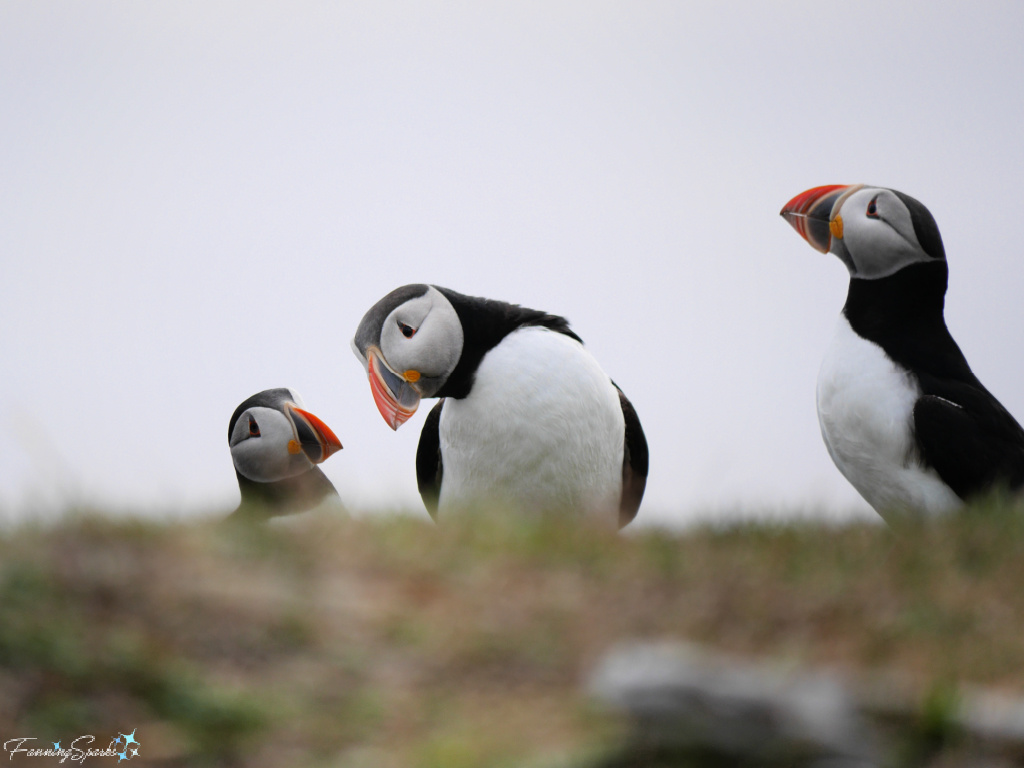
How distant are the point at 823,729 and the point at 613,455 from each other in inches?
173

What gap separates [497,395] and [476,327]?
541 millimetres

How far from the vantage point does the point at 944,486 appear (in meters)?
6.67

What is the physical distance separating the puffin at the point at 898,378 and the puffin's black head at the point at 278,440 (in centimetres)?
398

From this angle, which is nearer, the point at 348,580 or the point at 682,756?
the point at 682,756

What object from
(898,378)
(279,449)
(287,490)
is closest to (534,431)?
(898,378)

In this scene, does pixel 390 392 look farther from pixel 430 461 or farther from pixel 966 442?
pixel 966 442

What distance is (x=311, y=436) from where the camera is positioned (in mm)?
8656

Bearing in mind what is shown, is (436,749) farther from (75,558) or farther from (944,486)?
(944,486)

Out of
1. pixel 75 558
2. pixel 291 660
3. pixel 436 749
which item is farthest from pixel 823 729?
pixel 75 558

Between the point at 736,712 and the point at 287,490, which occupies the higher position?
the point at 287,490

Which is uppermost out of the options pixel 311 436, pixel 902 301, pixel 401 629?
pixel 311 436

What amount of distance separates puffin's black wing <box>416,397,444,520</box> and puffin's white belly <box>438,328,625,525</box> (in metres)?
0.55

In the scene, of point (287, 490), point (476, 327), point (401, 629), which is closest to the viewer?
point (401, 629)

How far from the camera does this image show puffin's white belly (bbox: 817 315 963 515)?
6.68 m
